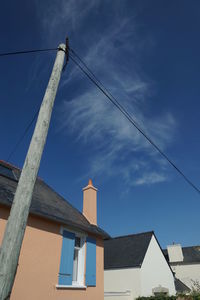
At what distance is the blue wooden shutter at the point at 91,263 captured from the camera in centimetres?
788

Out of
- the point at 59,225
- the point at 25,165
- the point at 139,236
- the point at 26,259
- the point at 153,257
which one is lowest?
the point at 26,259

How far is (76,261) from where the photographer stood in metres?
8.03

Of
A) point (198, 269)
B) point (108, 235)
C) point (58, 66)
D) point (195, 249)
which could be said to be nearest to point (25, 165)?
point (58, 66)

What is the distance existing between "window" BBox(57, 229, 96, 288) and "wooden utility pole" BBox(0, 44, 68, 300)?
16.7 feet

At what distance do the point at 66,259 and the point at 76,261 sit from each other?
0.99 meters

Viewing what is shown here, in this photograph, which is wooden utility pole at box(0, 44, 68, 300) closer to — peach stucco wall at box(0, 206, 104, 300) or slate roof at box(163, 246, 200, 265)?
peach stucco wall at box(0, 206, 104, 300)

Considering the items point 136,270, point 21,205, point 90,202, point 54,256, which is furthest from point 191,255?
point 21,205

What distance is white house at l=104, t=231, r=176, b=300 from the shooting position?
14336 mm

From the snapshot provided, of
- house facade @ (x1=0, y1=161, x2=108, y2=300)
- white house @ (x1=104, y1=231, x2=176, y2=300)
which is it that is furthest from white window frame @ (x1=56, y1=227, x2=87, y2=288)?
white house @ (x1=104, y1=231, x2=176, y2=300)

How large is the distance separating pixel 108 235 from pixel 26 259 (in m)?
3.82

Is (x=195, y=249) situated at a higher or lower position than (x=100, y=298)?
higher

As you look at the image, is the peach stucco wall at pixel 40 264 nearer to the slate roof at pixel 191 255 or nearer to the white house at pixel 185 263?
the white house at pixel 185 263

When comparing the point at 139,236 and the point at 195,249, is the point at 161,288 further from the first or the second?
the point at 195,249

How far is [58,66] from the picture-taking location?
4234 mm
